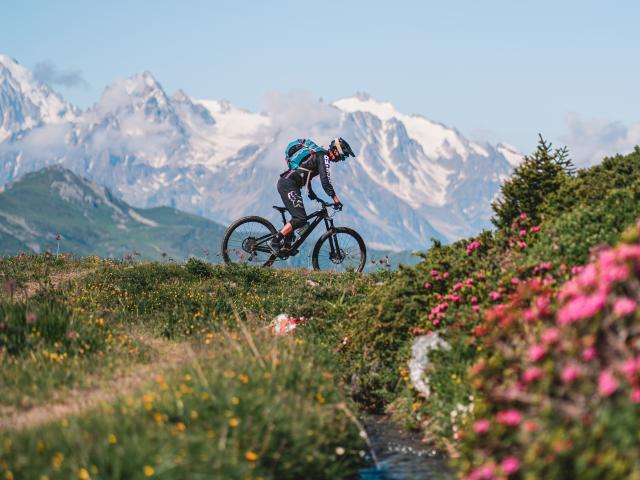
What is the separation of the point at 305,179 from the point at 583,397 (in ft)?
47.0

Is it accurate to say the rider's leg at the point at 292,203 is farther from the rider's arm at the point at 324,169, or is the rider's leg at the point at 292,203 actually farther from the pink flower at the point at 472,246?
the pink flower at the point at 472,246

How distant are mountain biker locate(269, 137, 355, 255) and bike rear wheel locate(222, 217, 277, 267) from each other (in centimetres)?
85

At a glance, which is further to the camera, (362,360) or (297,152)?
(297,152)

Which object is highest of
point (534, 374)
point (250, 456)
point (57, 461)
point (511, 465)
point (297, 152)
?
point (297, 152)

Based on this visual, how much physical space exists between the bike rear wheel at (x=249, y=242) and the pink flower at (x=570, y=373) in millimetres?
15163

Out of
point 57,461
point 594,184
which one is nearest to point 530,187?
point 594,184

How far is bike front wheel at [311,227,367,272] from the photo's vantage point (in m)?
21.1

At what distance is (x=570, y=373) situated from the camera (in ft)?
19.2

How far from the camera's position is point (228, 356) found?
10414 mm

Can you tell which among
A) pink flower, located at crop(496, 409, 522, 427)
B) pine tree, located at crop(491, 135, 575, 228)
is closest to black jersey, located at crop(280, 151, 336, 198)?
pine tree, located at crop(491, 135, 575, 228)

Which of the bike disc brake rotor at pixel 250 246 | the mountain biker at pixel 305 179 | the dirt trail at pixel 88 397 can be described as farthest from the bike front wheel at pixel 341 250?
the dirt trail at pixel 88 397

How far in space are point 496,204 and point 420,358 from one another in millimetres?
4338

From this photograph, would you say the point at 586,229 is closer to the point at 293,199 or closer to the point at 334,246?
the point at 293,199

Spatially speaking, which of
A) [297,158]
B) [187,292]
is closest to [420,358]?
[187,292]
